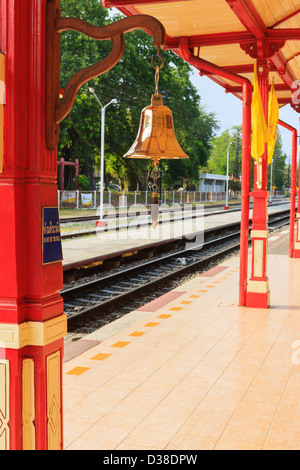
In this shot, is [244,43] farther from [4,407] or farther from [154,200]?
[4,407]

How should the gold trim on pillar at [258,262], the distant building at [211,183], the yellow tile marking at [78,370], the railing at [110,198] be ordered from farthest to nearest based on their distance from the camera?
the distant building at [211,183]
the railing at [110,198]
the gold trim on pillar at [258,262]
the yellow tile marking at [78,370]

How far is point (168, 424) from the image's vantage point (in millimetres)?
4508

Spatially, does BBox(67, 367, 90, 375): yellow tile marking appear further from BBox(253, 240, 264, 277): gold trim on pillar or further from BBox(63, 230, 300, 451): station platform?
BBox(253, 240, 264, 277): gold trim on pillar

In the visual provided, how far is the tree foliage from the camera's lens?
36531 mm

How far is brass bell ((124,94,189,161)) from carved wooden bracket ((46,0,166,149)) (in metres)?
1.16

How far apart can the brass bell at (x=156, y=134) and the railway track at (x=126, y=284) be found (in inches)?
200

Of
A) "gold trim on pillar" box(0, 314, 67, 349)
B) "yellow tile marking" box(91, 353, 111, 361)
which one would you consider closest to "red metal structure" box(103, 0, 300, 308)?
"yellow tile marking" box(91, 353, 111, 361)

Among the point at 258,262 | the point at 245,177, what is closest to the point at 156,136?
the point at 245,177

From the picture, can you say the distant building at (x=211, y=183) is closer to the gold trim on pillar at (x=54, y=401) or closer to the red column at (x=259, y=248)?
the red column at (x=259, y=248)

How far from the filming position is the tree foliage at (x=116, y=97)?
120 feet

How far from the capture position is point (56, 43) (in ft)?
9.91

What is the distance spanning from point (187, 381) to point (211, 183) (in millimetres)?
78028

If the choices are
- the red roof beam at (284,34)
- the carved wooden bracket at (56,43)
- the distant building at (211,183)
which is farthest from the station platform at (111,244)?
the distant building at (211,183)

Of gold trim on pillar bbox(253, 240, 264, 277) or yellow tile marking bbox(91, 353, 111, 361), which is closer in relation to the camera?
yellow tile marking bbox(91, 353, 111, 361)
